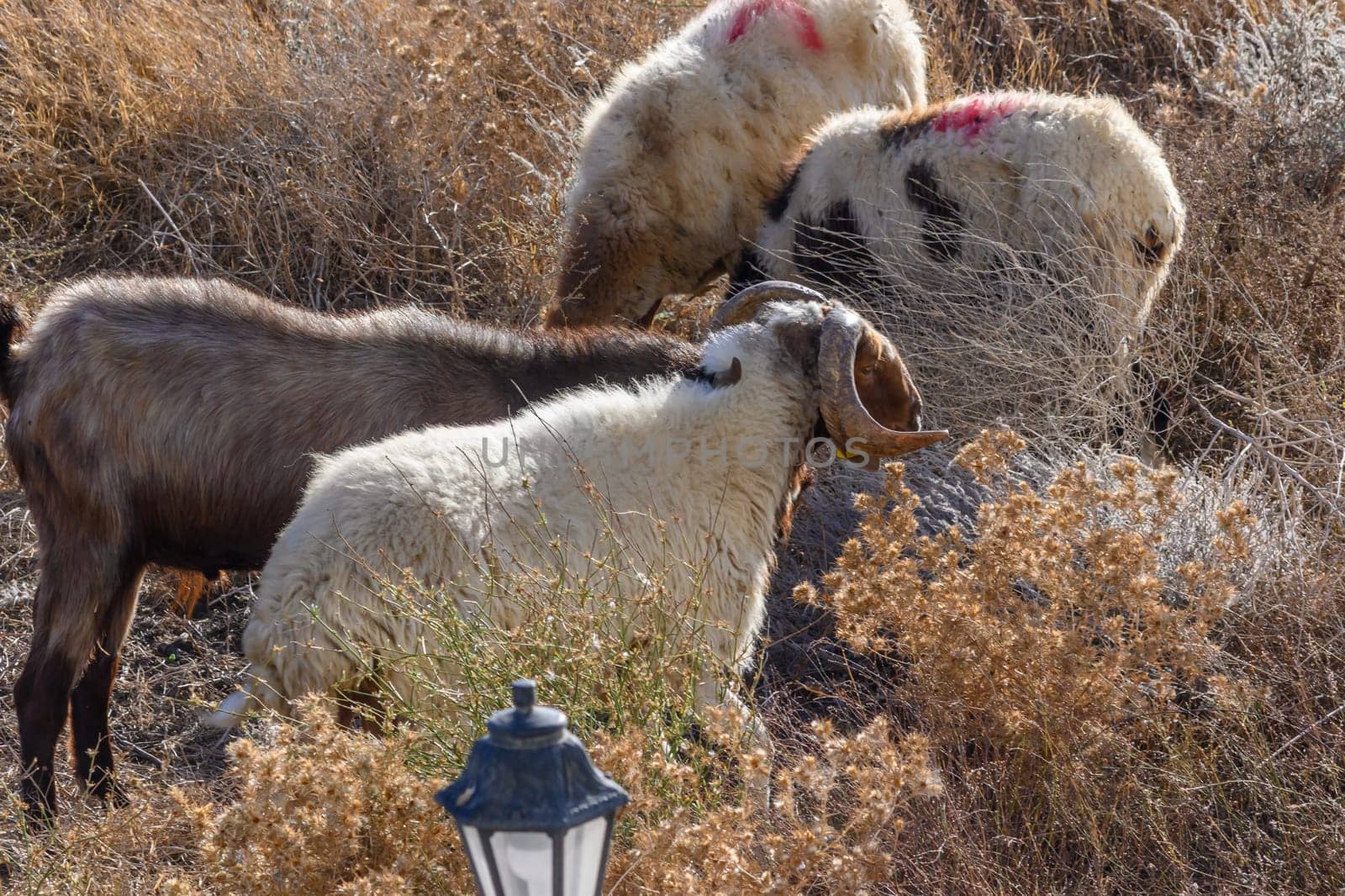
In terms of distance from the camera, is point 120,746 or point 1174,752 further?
point 120,746

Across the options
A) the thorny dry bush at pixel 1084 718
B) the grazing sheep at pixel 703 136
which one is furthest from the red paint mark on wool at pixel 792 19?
the thorny dry bush at pixel 1084 718

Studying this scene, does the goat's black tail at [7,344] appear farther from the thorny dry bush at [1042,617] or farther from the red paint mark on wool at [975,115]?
the red paint mark on wool at [975,115]

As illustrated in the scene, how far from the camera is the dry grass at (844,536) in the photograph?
2885 mm

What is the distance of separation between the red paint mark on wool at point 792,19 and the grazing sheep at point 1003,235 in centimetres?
98

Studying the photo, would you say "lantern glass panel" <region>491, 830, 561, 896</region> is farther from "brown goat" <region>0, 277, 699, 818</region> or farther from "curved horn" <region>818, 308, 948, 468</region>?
"brown goat" <region>0, 277, 699, 818</region>

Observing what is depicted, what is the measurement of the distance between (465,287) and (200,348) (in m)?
3.01

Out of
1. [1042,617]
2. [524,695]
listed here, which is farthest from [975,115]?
[524,695]

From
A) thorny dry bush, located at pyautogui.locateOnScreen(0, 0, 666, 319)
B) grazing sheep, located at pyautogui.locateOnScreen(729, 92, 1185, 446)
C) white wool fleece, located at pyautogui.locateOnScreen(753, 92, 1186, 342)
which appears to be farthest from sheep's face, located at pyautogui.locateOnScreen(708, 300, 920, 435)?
thorny dry bush, located at pyautogui.locateOnScreen(0, 0, 666, 319)

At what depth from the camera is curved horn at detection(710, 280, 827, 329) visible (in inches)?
178

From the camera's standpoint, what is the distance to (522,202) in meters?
7.58

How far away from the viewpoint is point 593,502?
3.68 meters

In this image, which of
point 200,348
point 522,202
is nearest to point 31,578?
point 200,348

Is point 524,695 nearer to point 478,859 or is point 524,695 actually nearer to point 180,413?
point 478,859

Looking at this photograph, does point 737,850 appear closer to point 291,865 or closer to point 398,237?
point 291,865
